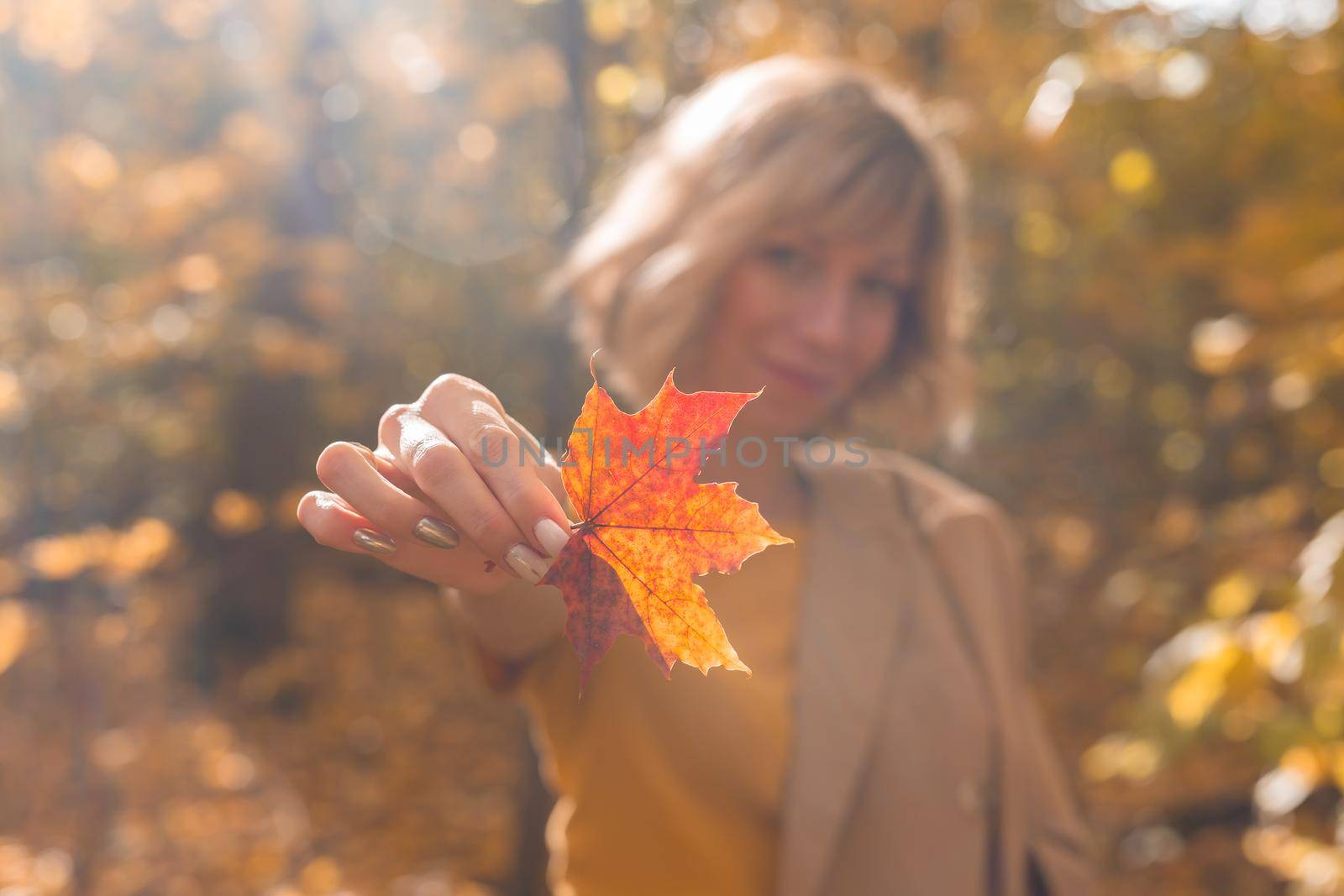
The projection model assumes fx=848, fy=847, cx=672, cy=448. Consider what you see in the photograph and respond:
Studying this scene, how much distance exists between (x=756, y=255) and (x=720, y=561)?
118 centimetres

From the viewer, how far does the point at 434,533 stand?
52 centimetres

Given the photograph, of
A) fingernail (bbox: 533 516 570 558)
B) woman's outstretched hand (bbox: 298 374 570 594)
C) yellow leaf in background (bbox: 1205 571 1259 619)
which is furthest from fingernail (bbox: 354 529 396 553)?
yellow leaf in background (bbox: 1205 571 1259 619)

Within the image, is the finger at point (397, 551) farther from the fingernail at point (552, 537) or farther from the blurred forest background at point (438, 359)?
the blurred forest background at point (438, 359)

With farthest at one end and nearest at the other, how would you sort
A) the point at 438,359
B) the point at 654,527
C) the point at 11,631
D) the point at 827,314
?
the point at 438,359
the point at 11,631
the point at 827,314
the point at 654,527

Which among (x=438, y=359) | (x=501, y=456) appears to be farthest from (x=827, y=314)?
(x=438, y=359)

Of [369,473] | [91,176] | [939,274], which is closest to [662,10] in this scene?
[939,274]

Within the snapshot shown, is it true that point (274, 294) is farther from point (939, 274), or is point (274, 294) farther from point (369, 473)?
point (369, 473)

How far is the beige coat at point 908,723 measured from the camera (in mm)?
1508

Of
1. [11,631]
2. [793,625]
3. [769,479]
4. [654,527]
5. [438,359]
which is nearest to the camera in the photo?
[654,527]

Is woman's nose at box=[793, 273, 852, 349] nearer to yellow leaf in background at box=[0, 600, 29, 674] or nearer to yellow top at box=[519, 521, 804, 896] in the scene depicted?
yellow top at box=[519, 521, 804, 896]

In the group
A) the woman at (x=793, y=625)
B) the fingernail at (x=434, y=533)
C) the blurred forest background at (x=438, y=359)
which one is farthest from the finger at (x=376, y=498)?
the blurred forest background at (x=438, y=359)

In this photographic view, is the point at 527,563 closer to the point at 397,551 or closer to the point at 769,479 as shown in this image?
the point at 397,551

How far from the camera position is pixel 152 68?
10.0ft

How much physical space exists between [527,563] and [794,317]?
3.51 feet
